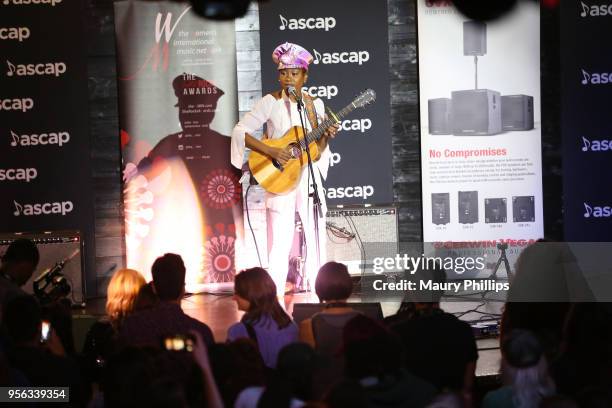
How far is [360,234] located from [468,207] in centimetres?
113

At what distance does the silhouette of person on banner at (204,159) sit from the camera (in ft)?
30.3

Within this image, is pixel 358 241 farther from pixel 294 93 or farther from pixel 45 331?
pixel 45 331

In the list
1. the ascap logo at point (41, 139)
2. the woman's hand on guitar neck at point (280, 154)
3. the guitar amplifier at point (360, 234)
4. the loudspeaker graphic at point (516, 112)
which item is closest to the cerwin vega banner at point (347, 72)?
the guitar amplifier at point (360, 234)

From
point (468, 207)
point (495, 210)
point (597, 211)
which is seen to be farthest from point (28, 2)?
point (597, 211)

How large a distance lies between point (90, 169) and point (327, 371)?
5.76m

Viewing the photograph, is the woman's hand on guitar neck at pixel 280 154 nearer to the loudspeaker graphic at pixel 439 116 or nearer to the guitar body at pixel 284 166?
the guitar body at pixel 284 166

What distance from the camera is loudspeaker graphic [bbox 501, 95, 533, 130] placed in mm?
9375

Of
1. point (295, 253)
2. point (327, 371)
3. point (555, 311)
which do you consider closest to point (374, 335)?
point (327, 371)

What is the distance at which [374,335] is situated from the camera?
3768 mm

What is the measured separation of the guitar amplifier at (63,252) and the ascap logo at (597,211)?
4.78 m

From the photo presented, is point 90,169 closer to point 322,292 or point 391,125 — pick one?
point 391,125

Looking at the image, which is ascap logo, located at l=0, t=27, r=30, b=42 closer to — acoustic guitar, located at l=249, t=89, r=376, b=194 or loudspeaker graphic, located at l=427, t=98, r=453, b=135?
acoustic guitar, located at l=249, t=89, r=376, b=194

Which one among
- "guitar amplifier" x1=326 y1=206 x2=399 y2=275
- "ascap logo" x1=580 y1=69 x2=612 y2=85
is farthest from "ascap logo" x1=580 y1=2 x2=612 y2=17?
"guitar amplifier" x1=326 y1=206 x2=399 y2=275

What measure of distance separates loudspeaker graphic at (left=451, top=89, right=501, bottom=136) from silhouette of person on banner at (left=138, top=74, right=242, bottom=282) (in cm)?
225
